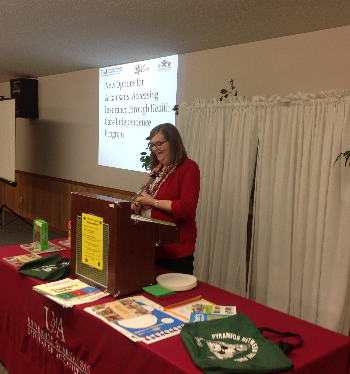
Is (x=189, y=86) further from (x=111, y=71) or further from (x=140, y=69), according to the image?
(x=111, y=71)

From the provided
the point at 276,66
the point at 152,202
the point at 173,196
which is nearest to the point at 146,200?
the point at 152,202

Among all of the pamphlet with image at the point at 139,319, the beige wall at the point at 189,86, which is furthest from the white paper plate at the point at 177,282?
the beige wall at the point at 189,86

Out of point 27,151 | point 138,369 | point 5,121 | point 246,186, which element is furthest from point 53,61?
point 138,369

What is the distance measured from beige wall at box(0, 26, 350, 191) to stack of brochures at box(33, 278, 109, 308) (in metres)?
2.27

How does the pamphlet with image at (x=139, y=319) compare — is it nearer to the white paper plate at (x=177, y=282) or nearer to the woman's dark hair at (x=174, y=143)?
the white paper plate at (x=177, y=282)

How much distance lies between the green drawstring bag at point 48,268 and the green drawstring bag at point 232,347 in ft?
2.59

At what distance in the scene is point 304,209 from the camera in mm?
2807

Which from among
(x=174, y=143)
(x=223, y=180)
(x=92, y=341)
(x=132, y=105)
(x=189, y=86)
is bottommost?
(x=92, y=341)

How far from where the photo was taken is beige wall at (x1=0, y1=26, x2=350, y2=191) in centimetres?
292

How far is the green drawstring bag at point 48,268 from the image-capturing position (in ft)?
5.97

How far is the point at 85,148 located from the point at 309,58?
3312 mm

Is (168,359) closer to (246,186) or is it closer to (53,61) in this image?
(246,186)

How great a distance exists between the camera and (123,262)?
1.59 meters

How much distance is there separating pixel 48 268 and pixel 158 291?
2.06ft
